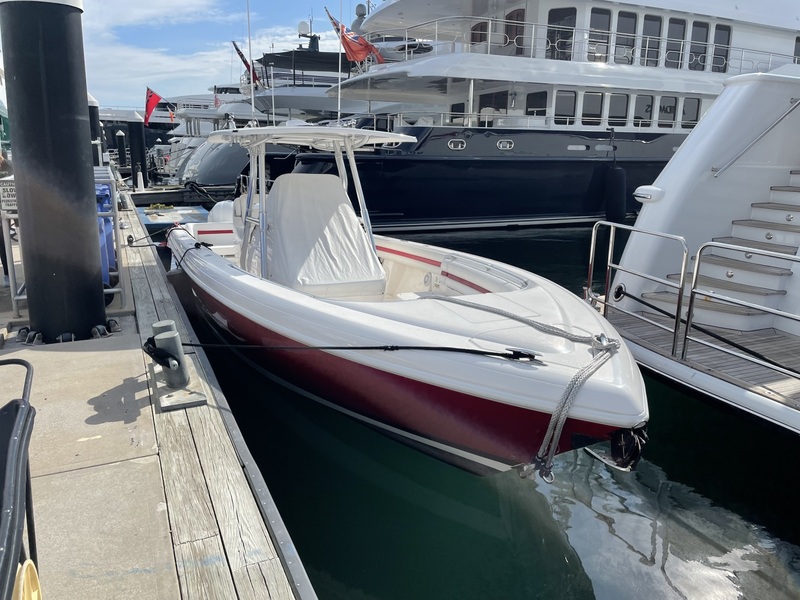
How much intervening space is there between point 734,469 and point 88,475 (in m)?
3.65

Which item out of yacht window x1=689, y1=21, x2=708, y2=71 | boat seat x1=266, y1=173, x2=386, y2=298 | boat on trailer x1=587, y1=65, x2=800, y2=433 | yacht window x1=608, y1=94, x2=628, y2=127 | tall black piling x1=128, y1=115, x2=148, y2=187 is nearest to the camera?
boat on trailer x1=587, y1=65, x2=800, y2=433

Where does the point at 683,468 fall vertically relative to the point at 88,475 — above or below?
below

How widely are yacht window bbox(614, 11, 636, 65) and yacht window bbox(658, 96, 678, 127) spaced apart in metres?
1.12

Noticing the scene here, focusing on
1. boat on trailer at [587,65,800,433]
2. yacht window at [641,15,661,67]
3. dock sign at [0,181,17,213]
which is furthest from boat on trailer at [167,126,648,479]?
yacht window at [641,15,661,67]

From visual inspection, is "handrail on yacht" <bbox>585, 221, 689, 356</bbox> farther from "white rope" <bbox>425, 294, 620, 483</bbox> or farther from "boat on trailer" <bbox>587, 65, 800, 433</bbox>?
"white rope" <bbox>425, 294, 620, 483</bbox>

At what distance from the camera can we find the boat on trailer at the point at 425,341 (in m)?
2.92

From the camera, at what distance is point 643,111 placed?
13.1 metres

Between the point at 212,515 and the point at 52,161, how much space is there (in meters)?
2.48

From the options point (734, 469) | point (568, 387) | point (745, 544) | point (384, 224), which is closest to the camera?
point (568, 387)

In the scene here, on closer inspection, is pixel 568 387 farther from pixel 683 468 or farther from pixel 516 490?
pixel 683 468

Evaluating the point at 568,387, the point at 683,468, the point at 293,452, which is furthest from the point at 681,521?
the point at 293,452

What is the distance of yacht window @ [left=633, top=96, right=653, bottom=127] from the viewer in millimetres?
12945

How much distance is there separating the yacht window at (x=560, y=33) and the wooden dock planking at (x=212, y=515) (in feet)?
37.1

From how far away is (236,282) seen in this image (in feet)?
14.4
